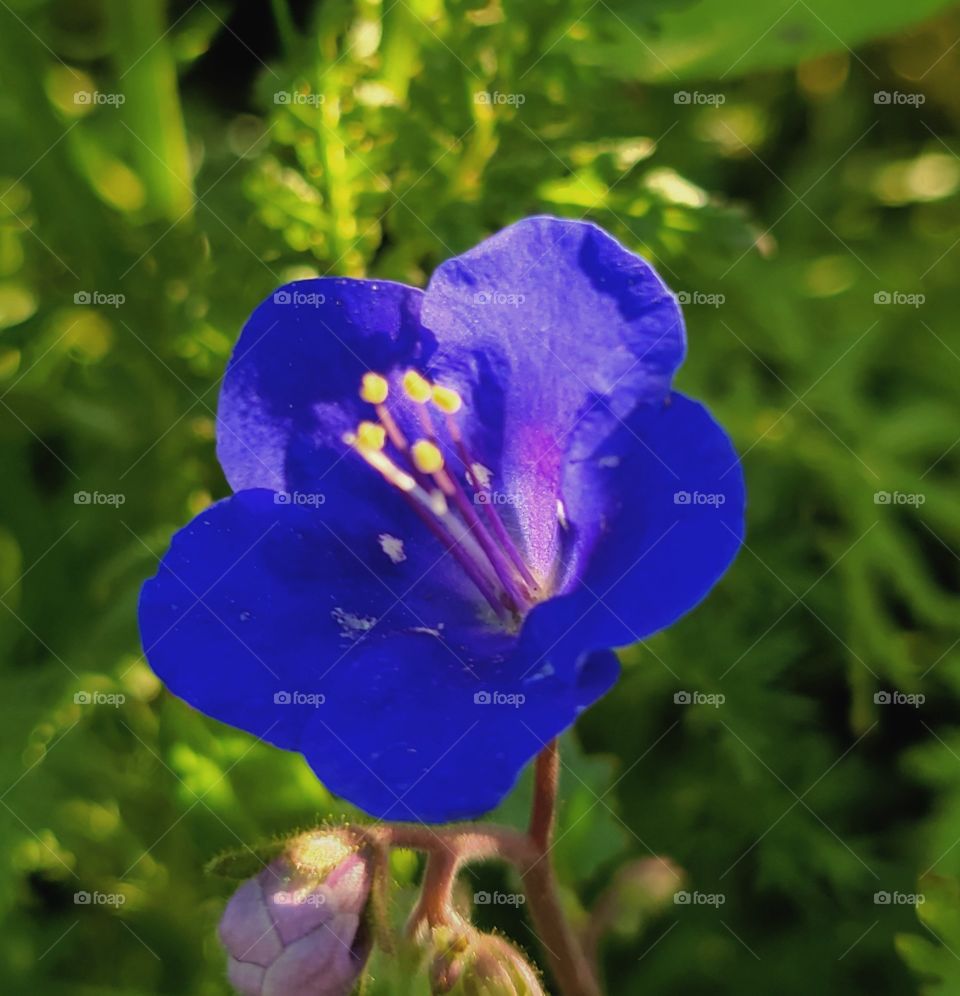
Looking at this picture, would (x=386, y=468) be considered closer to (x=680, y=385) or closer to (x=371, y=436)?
(x=371, y=436)

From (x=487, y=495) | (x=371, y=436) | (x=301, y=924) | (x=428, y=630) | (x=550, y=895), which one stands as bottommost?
(x=550, y=895)

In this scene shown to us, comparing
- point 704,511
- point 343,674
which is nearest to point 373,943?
point 343,674

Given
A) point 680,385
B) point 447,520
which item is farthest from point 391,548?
point 680,385

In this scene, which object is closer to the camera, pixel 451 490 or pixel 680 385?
pixel 451 490

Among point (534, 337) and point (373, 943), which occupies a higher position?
point (534, 337)

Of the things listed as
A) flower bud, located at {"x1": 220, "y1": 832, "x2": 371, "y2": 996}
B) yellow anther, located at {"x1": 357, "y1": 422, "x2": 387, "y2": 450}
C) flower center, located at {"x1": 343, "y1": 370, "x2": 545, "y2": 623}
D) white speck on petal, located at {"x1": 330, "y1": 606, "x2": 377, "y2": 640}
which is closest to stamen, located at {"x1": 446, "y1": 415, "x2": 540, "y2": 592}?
flower center, located at {"x1": 343, "y1": 370, "x2": 545, "y2": 623}

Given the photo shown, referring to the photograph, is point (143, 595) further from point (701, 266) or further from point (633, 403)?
Answer: point (701, 266)
